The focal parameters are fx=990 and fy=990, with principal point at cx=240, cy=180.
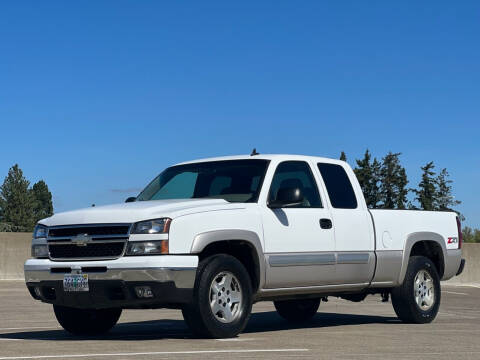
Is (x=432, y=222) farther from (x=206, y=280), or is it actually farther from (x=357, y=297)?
(x=206, y=280)

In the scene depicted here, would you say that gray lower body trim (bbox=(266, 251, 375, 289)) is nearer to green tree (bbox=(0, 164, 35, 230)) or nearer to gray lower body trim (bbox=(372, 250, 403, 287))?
gray lower body trim (bbox=(372, 250, 403, 287))

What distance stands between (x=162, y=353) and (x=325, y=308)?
924 centimetres

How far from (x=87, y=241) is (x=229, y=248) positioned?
1.61 metres

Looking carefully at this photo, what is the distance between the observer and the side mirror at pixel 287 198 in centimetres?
1080

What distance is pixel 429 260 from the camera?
1370cm

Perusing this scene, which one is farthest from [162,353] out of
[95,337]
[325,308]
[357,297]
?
[325,308]

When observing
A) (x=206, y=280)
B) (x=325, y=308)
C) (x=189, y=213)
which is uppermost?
(x=189, y=213)

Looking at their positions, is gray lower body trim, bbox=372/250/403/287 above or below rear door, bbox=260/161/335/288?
below

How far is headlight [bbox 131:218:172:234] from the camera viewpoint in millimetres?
9797

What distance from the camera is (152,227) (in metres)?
9.83

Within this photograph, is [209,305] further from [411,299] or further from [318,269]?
[411,299]

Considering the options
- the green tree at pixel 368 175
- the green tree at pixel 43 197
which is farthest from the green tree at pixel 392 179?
the green tree at pixel 43 197

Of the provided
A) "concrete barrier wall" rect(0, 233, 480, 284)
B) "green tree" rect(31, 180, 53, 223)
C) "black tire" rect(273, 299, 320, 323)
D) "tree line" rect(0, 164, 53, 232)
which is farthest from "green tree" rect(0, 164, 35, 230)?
"black tire" rect(273, 299, 320, 323)

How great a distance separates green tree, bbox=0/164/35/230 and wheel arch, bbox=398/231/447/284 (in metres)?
139
